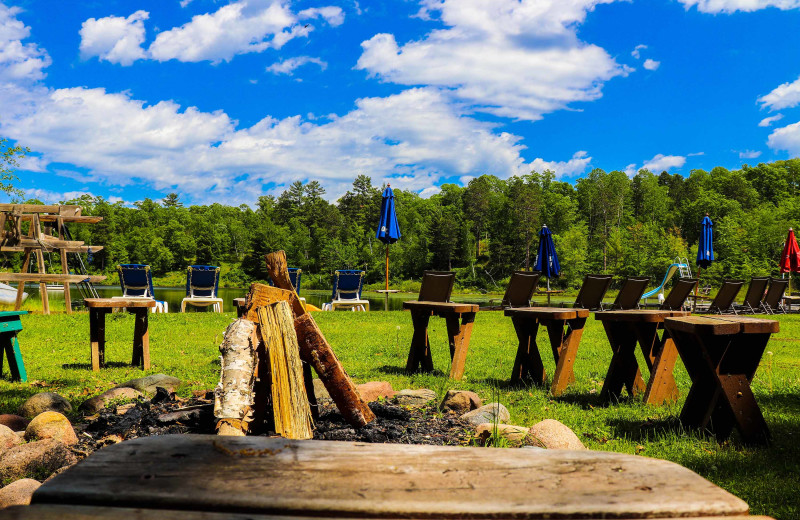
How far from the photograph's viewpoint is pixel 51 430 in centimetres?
366

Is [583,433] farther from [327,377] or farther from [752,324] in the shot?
[327,377]

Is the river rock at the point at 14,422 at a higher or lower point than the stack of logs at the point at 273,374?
lower

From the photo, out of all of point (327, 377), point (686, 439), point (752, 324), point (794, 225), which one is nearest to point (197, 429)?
point (327, 377)

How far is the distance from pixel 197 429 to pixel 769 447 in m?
3.80

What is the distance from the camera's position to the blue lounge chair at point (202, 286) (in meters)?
17.2

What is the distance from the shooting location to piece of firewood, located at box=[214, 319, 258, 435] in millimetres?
3271

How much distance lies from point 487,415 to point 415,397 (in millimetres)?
868

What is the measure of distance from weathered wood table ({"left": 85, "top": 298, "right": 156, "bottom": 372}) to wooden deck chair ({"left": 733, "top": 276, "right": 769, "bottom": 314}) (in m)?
16.7

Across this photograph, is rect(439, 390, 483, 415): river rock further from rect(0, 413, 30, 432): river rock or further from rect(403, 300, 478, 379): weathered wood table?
rect(0, 413, 30, 432): river rock

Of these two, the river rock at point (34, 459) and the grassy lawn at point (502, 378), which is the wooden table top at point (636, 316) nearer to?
the grassy lawn at point (502, 378)

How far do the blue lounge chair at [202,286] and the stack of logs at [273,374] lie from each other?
14064 millimetres

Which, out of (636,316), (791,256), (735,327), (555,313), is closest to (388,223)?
(555,313)

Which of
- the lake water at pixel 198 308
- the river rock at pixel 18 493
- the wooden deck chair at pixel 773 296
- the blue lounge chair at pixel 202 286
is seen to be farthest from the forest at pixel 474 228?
the river rock at pixel 18 493

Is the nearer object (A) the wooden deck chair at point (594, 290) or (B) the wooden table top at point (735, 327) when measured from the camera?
(B) the wooden table top at point (735, 327)
